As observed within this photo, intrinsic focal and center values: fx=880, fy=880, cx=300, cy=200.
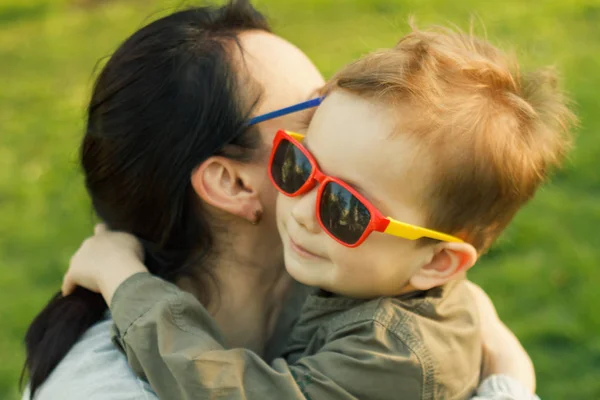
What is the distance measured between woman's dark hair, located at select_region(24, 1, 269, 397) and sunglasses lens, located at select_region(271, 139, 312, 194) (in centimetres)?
16

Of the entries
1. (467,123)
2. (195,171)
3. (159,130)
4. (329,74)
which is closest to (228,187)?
(195,171)

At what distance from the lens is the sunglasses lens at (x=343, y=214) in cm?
225

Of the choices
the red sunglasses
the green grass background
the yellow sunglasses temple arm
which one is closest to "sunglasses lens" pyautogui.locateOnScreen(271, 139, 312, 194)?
the red sunglasses

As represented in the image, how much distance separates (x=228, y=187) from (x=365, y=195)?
0.57 meters

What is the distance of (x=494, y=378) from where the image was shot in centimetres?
259

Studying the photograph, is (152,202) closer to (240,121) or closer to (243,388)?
(240,121)

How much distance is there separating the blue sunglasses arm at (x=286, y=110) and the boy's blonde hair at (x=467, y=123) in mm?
237

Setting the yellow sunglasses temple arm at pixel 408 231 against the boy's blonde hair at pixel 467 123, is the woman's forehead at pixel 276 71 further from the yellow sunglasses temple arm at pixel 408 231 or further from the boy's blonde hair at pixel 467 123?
the yellow sunglasses temple arm at pixel 408 231

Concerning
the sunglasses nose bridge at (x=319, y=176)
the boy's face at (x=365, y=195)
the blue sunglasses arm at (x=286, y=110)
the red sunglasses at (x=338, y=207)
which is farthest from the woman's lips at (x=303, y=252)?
the blue sunglasses arm at (x=286, y=110)

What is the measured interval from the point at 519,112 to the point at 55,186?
4.58m

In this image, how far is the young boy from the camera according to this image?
219cm

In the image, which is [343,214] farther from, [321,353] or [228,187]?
[228,187]

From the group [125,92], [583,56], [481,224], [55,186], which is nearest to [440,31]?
[481,224]

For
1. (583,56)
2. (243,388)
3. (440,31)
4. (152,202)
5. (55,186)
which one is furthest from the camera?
(583,56)
